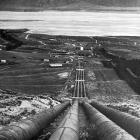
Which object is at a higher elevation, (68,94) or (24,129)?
(24,129)

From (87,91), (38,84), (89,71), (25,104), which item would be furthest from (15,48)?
(25,104)

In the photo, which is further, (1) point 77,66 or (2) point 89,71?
(1) point 77,66

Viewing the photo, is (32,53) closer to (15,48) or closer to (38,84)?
(15,48)

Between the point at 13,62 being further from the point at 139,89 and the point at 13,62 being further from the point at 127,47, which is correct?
the point at 127,47

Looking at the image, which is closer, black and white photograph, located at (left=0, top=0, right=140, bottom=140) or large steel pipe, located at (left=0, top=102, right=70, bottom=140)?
large steel pipe, located at (left=0, top=102, right=70, bottom=140)

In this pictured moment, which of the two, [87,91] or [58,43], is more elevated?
[58,43]

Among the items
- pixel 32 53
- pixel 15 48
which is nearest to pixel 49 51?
pixel 32 53

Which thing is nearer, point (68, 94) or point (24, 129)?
point (24, 129)

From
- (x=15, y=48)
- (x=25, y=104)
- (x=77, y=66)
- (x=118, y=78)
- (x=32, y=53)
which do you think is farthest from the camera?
(x=15, y=48)

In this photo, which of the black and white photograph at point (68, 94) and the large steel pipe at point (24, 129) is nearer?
the large steel pipe at point (24, 129)

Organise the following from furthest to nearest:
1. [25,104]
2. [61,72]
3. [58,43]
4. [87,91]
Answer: [58,43]
[61,72]
[87,91]
[25,104]
